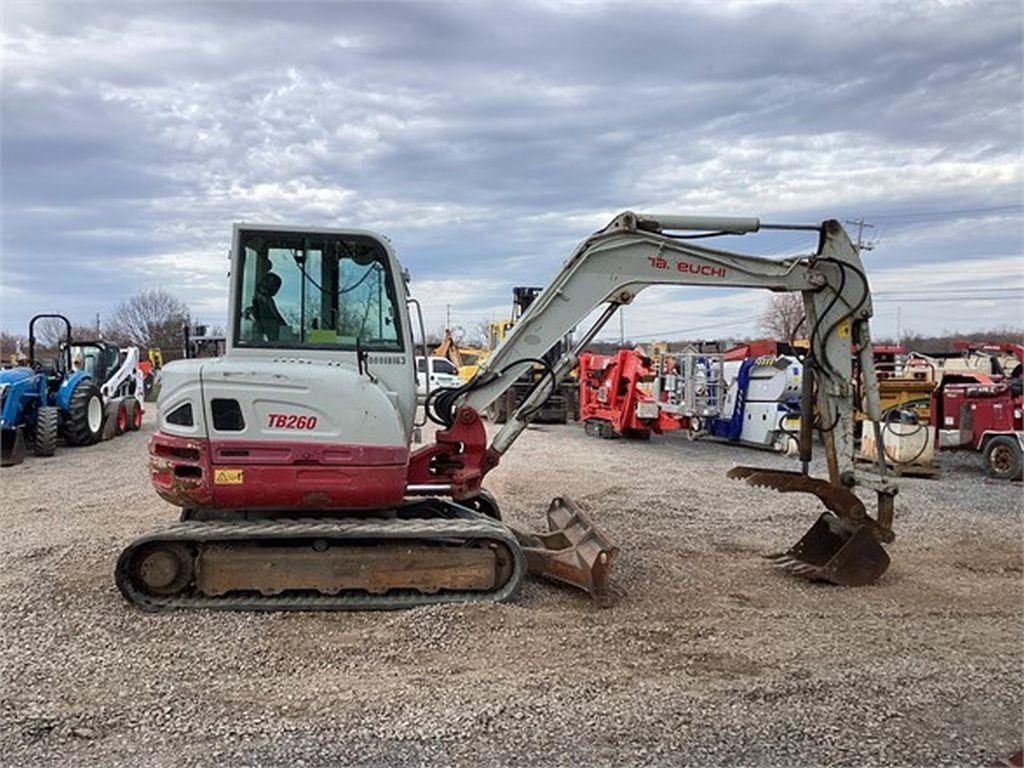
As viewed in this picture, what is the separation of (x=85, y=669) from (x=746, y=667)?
12.4 feet

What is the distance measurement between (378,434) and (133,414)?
51.8 feet

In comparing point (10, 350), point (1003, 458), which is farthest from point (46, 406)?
point (10, 350)

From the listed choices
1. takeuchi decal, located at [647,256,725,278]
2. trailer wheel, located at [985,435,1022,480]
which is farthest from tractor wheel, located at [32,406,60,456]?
trailer wheel, located at [985,435,1022,480]

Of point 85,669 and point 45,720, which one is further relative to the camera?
point 85,669

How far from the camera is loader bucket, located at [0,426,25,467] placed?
14.0 m

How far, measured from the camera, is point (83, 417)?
1606 cm

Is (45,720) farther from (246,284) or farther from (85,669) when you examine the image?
(246,284)

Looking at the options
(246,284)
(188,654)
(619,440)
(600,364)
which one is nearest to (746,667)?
(188,654)

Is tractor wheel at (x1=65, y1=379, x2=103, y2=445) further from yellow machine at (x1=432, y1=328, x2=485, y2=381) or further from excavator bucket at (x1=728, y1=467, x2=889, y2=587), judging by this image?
excavator bucket at (x1=728, y1=467, x2=889, y2=587)

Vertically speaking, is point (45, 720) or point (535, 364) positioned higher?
point (535, 364)

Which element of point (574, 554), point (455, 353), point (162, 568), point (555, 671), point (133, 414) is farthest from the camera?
point (455, 353)

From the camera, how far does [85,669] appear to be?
189 inches

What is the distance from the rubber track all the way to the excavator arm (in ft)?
2.80

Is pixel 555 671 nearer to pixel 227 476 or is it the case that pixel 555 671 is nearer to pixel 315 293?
pixel 227 476
